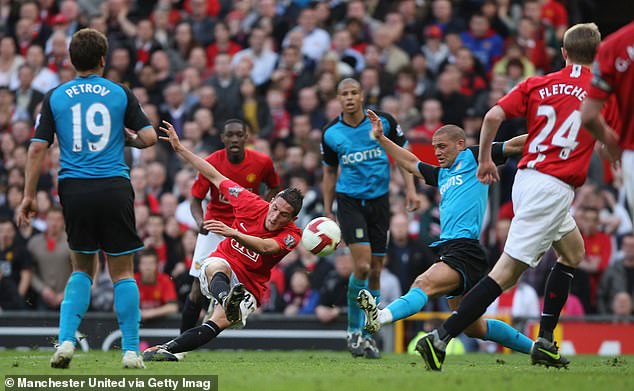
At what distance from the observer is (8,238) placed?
16.2 m

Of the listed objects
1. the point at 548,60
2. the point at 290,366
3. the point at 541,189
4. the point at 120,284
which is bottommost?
the point at 290,366

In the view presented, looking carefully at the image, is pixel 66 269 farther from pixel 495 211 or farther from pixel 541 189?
pixel 541 189

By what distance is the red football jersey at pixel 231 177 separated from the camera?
39.2 ft

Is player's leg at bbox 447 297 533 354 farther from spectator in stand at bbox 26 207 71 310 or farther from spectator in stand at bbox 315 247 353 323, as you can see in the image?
spectator in stand at bbox 26 207 71 310

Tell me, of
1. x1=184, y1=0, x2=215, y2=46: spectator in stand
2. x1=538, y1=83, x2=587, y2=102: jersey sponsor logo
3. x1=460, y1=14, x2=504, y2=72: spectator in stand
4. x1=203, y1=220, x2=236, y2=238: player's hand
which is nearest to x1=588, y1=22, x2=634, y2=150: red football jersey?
x1=538, y1=83, x2=587, y2=102: jersey sponsor logo

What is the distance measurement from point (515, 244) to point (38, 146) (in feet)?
12.9

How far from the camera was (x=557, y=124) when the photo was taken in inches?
357

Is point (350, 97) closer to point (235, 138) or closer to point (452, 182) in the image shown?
point (235, 138)

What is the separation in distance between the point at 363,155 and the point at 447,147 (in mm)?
2409

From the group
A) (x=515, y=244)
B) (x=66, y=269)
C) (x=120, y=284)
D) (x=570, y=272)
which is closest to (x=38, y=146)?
(x=120, y=284)

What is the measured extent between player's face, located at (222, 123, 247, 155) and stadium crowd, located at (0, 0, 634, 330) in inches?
141

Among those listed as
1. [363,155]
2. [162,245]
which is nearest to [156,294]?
[162,245]

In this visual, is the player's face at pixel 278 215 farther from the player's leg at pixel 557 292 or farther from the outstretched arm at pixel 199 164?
the player's leg at pixel 557 292

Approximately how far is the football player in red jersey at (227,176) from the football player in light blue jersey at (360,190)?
91 cm
